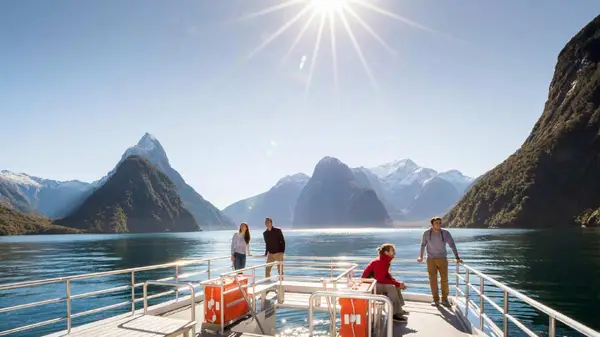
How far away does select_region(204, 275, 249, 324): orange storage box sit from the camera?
896 centimetres

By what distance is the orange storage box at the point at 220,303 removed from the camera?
896 centimetres

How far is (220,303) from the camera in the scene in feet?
28.7

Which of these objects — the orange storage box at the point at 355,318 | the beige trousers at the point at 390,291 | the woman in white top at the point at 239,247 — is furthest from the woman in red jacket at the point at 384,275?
the woman in white top at the point at 239,247

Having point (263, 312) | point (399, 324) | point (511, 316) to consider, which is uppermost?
point (511, 316)

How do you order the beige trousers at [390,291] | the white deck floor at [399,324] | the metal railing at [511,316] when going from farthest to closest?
the beige trousers at [390,291], the white deck floor at [399,324], the metal railing at [511,316]

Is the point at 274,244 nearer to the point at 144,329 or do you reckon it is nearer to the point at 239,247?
the point at 239,247

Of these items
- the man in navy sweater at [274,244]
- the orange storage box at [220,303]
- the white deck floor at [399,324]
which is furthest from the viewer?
the man in navy sweater at [274,244]

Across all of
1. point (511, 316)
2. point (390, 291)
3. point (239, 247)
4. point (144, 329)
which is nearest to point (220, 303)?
point (144, 329)

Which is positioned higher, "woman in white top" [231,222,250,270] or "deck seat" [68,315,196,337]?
"woman in white top" [231,222,250,270]

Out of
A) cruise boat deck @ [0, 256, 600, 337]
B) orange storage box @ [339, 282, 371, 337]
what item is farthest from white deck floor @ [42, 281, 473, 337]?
orange storage box @ [339, 282, 371, 337]

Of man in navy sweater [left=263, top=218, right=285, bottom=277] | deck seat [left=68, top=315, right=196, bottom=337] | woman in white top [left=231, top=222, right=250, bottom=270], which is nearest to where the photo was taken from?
deck seat [left=68, top=315, right=196, bottom=337]

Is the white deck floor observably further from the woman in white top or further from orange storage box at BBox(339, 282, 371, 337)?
orange storage box at BBox(339, 282, 371, 337)

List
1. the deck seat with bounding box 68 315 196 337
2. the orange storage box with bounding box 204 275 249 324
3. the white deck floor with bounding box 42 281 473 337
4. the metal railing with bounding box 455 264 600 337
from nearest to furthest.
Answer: the metal railing with bounding box 455 264 600 337 → the deck seat with bounding box 68 315 196 337 → the white deck floor with bounding box 42 281 473 337 → the orange storage box with bounding box 204 275 249 324

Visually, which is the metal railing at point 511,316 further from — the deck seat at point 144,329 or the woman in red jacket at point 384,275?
the deck seat at point 144,329
